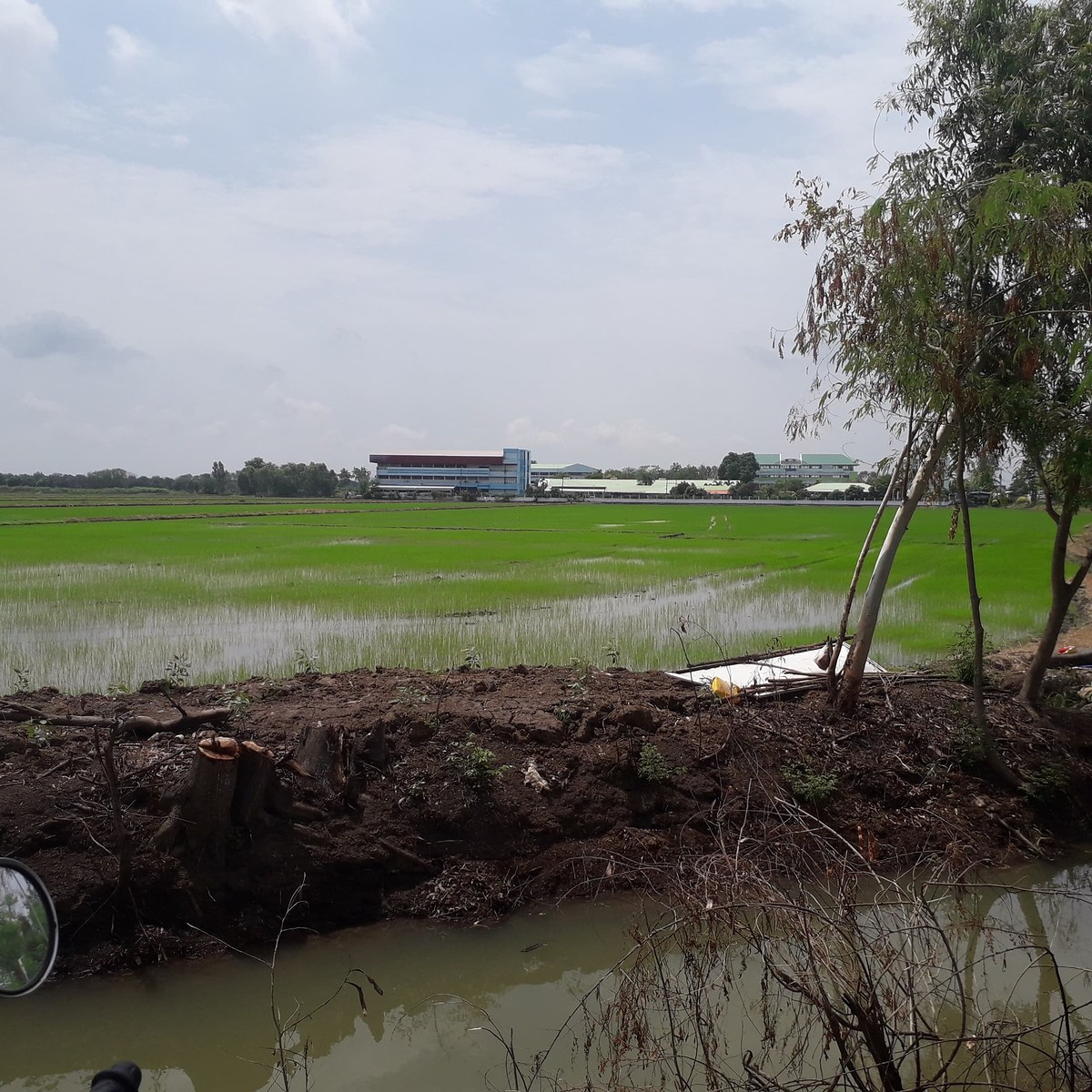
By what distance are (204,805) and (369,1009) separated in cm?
149

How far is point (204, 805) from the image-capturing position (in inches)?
194

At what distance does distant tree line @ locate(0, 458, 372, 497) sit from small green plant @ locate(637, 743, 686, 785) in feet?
282

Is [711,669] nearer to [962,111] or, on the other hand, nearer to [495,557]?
[962,111]

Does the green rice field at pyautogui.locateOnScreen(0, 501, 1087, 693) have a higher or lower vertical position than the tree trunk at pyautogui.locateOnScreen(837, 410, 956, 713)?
lower

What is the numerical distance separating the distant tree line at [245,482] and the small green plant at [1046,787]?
86740 millimetres

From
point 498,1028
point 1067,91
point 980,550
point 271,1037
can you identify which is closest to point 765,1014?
point 498,1028

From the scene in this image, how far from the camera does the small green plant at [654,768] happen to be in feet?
20.4

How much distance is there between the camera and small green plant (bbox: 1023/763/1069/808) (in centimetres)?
693

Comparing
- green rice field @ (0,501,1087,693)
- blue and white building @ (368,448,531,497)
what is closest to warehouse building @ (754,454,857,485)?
blue and white building @ (368,448,531,497)

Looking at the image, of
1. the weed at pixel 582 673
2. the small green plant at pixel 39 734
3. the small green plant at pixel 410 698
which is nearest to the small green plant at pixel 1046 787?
the weed at pixel 582 673

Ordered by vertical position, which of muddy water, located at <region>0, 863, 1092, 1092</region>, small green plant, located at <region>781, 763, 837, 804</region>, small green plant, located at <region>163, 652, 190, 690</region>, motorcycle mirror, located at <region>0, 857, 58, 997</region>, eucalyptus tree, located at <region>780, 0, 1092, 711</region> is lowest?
muddy water, located at <region>0, 863, 1092, 1092</region>

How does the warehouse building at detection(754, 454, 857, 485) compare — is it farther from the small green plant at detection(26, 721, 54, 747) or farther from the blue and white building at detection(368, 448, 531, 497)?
the small green plant at detection(26, 721, 54, 747)

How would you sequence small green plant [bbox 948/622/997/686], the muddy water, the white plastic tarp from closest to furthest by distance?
1. the muddy water
2. the white plastic tarp
3. small green plant [bbox 948/622/997/686]

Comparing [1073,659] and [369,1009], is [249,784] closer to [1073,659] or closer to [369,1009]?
[369,1009]
